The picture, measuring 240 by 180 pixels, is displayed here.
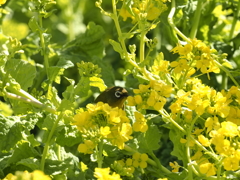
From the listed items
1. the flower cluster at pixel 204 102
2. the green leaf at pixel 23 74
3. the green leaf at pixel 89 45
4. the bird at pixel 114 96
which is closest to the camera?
the flower cluster at pixel 204 102

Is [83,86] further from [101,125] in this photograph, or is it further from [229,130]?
[229,130]

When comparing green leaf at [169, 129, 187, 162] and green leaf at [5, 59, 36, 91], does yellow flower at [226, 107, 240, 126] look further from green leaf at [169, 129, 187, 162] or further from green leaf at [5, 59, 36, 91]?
green leaf at [5, 59, 36, 91]

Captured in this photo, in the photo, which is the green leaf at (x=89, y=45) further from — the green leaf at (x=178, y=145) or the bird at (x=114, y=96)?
the green leaf at (x=178, y=145)

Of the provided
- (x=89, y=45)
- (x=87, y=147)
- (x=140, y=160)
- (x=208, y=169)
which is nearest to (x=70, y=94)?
(x=87, y=147)

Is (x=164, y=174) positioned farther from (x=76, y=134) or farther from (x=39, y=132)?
(x=39, y=132)

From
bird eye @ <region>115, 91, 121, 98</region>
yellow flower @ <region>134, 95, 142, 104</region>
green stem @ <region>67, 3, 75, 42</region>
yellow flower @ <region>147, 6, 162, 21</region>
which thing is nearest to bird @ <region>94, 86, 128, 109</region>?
bird eye @ <region>115, 91, 121, 98</region>

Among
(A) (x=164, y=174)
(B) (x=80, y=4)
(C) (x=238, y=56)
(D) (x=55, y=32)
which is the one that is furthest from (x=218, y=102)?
(B) (x=80, y=4)

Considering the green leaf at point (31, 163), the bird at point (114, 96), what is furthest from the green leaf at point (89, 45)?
the green leaf at point (31, 163)
